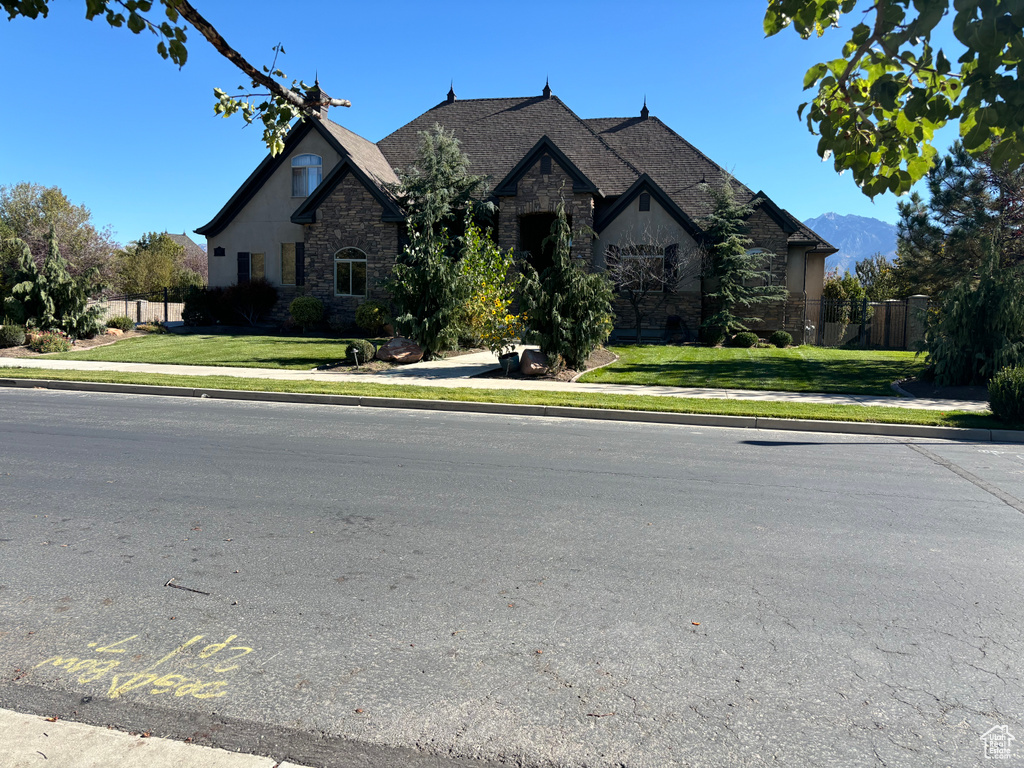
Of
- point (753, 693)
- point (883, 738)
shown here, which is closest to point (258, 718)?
point (753, 693)

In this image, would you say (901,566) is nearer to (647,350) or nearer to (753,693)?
(753,693)

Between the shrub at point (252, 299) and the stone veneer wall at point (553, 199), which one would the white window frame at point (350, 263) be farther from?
the stone veneer wall at point (553, 199)

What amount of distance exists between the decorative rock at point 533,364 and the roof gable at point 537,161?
1104 cm

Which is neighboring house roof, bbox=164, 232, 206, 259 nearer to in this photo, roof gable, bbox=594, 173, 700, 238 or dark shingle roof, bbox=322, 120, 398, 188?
dark shingle roof, bbox=322, 120, 398, 188

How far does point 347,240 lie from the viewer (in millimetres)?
27969

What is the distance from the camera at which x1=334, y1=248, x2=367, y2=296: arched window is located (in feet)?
92.3

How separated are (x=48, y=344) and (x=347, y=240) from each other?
10883 millimetres

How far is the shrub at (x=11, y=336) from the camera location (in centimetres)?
2148

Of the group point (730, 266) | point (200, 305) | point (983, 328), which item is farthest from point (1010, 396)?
point (200, 305)

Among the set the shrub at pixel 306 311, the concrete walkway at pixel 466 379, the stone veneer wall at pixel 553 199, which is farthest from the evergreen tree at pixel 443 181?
the concrete walkway at pixel 466 379

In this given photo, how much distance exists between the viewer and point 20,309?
22.6 meters

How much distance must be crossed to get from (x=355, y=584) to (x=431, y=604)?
0.56 metres

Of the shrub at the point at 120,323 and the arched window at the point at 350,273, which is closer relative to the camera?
the shrub at the point at 120,323

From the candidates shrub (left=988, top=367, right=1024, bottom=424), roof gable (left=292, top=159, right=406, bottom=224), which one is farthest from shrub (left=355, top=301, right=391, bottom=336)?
shrub (left=988, top=367, right=1024, bottom=424)
